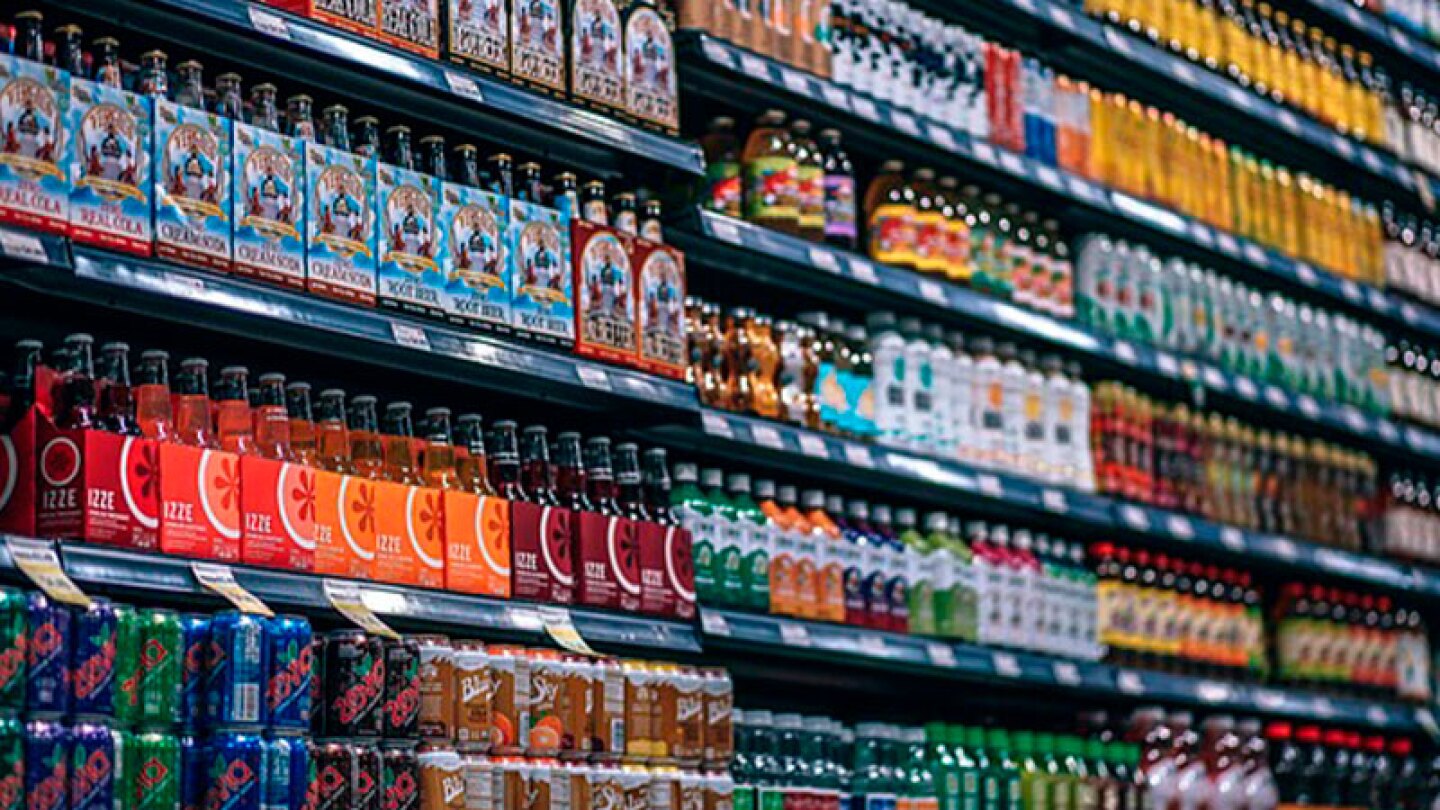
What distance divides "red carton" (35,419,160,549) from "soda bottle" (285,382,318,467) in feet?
1.48

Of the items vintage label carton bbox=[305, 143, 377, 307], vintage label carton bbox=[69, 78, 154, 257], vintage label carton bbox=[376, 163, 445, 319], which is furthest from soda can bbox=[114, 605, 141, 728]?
vintage label carton bbox=[376, 163, 445, 319]

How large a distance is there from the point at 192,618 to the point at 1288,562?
4.43m

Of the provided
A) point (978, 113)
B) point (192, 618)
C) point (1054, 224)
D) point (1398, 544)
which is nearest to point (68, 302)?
point (192, 618)

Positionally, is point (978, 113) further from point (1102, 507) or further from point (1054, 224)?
point (1102, 507)

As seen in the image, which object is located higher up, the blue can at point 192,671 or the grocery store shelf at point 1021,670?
the grocery store shelf at point 1021,670

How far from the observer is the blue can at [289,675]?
379cm

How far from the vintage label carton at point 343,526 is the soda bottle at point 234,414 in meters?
0.13

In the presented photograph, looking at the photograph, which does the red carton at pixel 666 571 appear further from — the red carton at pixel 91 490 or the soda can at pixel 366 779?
the red carton at pixel 91 490

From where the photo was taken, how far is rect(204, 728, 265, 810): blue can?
3.66 metres

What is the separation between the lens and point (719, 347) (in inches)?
216

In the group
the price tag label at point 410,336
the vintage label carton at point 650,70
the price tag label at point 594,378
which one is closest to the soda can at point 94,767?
the price tag label at point 410,336

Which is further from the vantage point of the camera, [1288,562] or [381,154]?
[1288,562]

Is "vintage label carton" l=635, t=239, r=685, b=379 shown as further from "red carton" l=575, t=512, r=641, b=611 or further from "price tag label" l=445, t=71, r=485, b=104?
"price tag label" l=445, t=71, r=485, b=104

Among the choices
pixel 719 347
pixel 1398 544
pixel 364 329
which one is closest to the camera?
pixel 364 329
